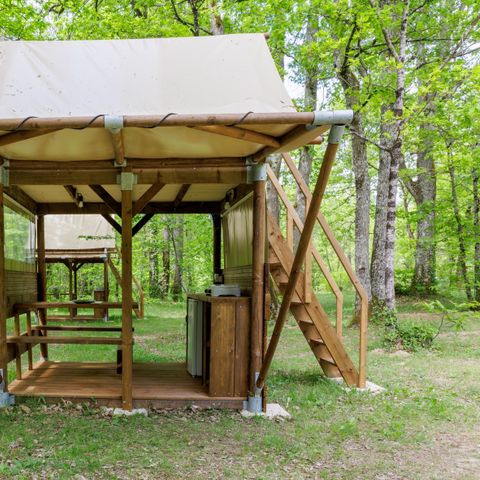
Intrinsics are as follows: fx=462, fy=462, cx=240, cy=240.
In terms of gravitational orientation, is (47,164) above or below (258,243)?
above

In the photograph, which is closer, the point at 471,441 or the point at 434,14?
the point at 471,441

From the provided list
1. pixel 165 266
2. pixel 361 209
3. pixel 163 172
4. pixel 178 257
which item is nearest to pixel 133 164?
pixel 163 172

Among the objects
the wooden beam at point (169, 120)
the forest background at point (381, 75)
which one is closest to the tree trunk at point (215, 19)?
the forest background at point (381, 75)

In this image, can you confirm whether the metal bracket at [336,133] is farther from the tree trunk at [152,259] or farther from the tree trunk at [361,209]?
the tree trunk at [152,259]

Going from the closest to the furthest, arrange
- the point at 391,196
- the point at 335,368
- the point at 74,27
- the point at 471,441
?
the point at 471,441 < the point at 335,368 < the point at 391,196 < the point at 74,27

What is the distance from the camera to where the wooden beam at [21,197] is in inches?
216

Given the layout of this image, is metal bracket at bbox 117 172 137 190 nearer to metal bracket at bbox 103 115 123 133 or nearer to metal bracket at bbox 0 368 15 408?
metal bracket at bbox 103 115 123 133

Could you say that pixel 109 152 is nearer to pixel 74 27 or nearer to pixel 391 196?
pixel 391 196

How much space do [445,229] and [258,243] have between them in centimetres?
1083

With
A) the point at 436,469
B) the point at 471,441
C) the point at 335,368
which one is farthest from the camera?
the point at 335,368

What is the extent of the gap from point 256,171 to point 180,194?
73.0 inches

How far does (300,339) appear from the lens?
32.9ft

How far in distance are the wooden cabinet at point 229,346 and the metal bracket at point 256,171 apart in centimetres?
128

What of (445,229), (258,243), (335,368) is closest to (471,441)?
(335,368)
